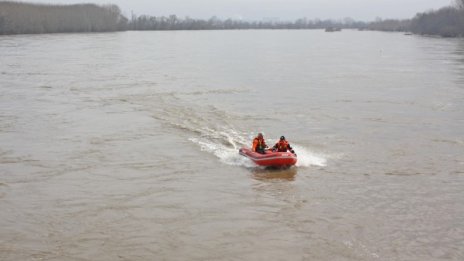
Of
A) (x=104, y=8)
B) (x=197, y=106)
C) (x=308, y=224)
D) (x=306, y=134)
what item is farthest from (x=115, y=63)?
(x=104, y=8)

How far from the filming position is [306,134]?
69.4 feet

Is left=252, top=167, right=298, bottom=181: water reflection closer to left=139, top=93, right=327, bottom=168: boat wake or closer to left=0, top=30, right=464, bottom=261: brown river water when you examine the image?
left=0, top=30, right=464, bottom=261: brown river water

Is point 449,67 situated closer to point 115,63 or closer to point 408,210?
point 115,63

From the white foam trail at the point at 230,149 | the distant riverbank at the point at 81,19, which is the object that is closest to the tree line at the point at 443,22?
the distant riverbank at the point at 81,19

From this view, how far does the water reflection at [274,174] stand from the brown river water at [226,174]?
0.06 m

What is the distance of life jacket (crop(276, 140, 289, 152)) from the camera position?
1666 cm

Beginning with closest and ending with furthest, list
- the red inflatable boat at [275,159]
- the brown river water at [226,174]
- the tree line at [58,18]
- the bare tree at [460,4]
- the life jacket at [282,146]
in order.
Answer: the brown river water at [226,174], the red inflatable boat at [275,159], the life jacket at [282,146], the tree line at [58,18], the bare tree at [460,4]

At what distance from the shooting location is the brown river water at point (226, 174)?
11.4 m

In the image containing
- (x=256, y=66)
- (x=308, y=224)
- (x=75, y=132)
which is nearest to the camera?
(x=308, y=224)

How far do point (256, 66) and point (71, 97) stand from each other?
20.5 metres

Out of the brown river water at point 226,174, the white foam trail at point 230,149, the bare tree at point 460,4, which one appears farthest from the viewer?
the bare tree at point 460,4

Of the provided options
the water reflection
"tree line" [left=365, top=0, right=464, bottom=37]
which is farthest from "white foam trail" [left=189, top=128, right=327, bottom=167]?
"tree line" [left=365, top=0, right=464, bottom=37]

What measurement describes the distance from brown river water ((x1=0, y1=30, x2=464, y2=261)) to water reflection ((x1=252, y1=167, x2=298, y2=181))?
57 mm

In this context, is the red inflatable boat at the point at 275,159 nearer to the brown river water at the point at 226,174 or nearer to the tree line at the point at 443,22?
the brown river water at the point at 226,174
